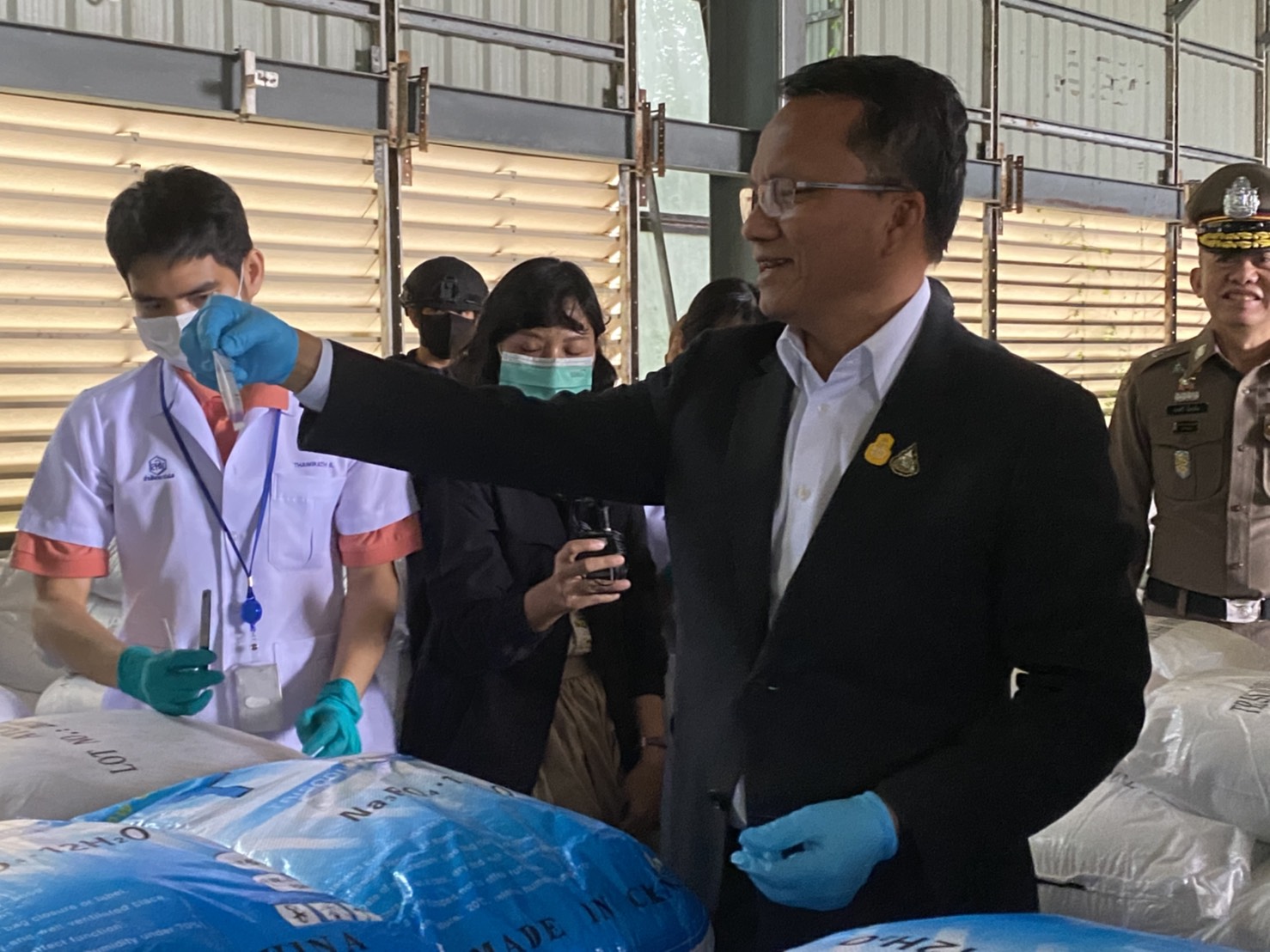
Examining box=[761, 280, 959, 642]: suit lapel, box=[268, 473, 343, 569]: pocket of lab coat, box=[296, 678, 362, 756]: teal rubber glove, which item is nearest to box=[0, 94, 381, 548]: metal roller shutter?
box=[268, 473, 343, 569]: pocket of lab coat

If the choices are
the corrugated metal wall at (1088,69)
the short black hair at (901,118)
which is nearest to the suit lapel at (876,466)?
the short black hair at (901,118)

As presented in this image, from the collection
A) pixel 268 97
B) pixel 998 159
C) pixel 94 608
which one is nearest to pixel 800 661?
pixel 94 608

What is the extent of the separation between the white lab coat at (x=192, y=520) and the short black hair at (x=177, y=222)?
19 centimetres

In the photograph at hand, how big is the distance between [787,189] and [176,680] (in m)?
0.98

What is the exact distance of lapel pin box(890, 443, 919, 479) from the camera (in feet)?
4.42

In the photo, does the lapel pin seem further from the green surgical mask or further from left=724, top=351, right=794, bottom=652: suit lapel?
the green surgical mask

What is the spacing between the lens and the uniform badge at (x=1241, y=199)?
2.96 m

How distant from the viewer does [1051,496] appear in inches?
51.1

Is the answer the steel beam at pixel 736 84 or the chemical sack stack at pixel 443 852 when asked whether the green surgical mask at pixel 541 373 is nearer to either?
the chemical sack stack at pixel 443 852

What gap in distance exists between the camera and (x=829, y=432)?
142 centimetres

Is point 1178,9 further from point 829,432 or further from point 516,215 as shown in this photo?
point 829,432

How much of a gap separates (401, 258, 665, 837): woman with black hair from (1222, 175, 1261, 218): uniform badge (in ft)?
4.75

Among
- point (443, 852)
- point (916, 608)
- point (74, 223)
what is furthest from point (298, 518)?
point (74, 223)

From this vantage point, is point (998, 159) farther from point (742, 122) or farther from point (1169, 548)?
point (1169, 548)
